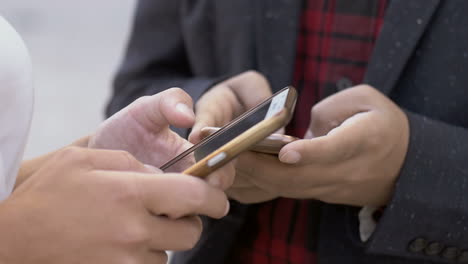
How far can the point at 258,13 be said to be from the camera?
562 millimetres

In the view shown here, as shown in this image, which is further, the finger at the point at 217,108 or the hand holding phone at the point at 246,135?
Answer: the finger at the point at 217,108

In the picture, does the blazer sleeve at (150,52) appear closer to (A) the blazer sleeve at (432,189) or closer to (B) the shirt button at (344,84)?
(B) the shirt button at (344,84)

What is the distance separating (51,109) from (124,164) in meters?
1.26

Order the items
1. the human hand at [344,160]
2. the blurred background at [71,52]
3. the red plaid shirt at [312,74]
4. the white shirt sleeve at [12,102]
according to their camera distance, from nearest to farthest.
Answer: the white shirt sleeve at [12,102], the human hand at [344,160], the red plaid shirt at [312,74], the blurred background at [71,52]

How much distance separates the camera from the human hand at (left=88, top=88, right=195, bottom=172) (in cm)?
36

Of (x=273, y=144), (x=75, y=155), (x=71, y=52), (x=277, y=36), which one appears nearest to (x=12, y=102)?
(x=75, y=155)

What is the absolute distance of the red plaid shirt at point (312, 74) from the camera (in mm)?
542

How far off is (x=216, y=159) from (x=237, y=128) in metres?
0.05

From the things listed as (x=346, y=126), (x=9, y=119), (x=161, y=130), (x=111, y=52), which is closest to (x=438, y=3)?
(x=346, y=126)

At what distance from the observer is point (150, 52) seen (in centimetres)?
65

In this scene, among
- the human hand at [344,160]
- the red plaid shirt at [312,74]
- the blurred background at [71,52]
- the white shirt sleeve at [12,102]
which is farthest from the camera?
the blurred background at [71,52]

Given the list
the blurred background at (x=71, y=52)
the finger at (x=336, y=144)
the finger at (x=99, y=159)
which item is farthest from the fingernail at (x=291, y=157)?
the blurred background at (x=71, y=52)

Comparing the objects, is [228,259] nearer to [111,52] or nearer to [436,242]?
[436,242]

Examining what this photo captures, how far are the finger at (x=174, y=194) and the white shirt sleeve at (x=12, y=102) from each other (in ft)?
0.23
